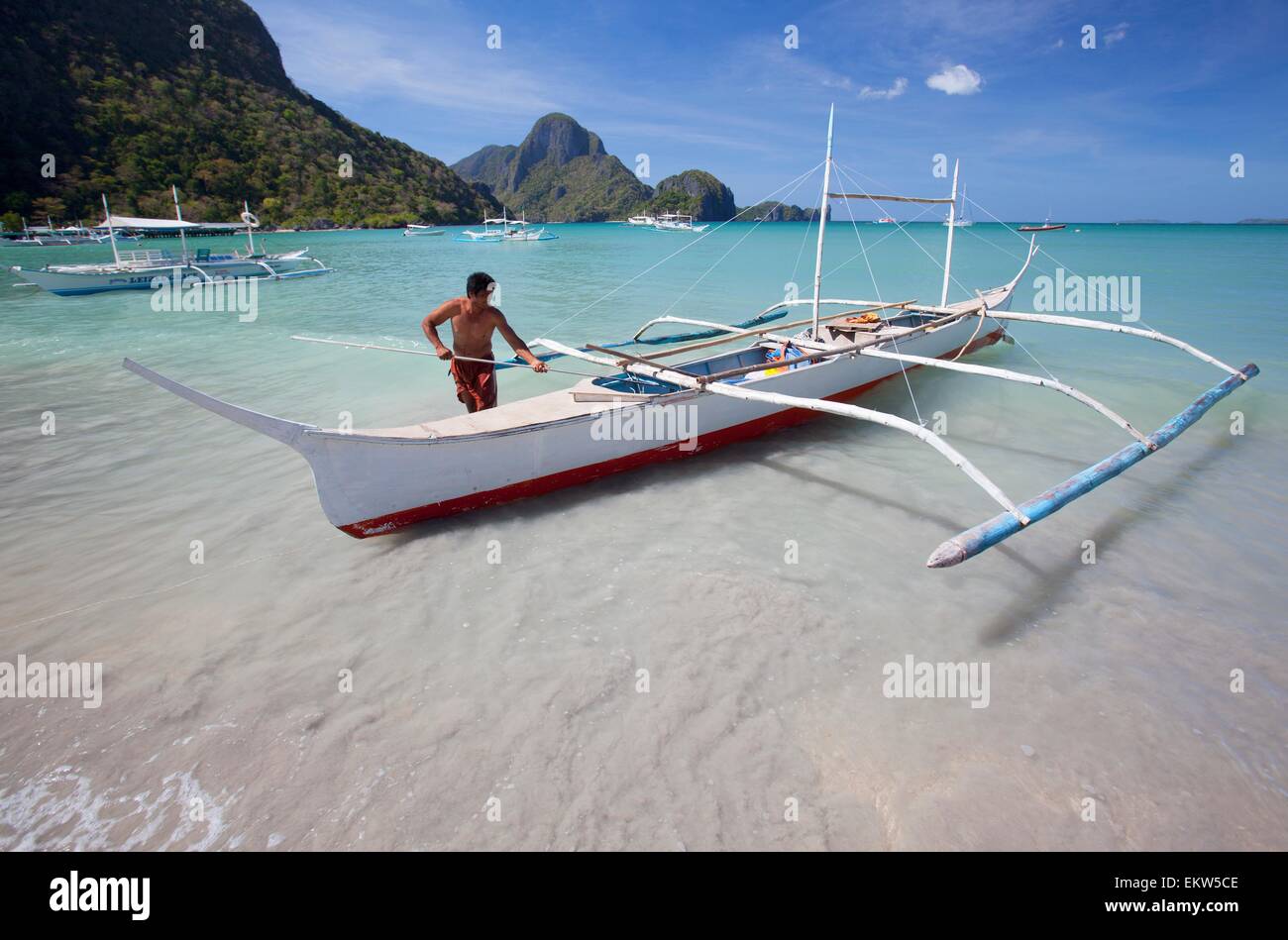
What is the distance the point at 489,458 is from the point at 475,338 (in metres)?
1.27

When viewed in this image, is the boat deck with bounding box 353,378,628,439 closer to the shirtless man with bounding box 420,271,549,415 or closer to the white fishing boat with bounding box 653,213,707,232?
the shirtless man with bounding box 420,271,549,415

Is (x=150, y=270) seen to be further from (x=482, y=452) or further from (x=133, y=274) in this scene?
(x=482, y=452)

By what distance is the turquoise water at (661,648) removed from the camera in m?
2.81

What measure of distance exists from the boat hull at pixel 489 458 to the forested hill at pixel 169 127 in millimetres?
75164

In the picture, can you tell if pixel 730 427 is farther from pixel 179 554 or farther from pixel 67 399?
pixel 67 399

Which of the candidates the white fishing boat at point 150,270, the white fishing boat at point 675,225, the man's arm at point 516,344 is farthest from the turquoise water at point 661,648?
the white fishing boat at point 675,225

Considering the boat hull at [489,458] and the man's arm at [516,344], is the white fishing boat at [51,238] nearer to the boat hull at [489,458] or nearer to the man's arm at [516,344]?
the man's arm at [516,344]

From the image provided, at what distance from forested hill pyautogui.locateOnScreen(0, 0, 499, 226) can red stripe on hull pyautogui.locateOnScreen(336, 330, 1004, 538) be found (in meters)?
75.1

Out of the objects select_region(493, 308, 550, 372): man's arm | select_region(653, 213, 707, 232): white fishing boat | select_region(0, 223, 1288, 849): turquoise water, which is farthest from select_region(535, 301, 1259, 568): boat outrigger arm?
select_region(653, 213, 707, 232): white fishing boat

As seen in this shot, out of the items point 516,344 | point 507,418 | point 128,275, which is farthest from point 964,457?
point 128,275

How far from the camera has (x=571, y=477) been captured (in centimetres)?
575

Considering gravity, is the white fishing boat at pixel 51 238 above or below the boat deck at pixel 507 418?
above

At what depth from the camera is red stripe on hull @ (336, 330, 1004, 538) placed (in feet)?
16.1

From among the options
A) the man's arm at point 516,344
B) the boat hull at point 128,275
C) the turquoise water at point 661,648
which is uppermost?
the boat hull at point 128,275
